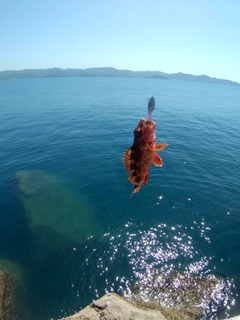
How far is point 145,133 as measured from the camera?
232 inches

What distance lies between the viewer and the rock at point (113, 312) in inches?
469

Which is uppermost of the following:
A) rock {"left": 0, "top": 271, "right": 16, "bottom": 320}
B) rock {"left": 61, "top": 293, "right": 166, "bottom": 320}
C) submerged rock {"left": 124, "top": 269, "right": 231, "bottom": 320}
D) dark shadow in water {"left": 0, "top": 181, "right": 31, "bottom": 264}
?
rock {"left": 61, "top": 293, "right": 166, "bottom": 320}

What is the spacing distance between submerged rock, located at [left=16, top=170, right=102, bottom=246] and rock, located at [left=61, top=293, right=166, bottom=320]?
7.66 meters

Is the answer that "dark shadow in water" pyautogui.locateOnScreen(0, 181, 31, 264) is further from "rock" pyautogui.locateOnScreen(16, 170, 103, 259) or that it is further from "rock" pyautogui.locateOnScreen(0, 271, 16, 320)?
"rock" pyautogui.locateOnScreen(0, 271, 16, 320)

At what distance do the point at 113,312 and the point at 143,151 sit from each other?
1096cm

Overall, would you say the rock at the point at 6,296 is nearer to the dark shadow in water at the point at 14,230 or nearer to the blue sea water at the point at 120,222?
the blue sea water at the point at 120,222

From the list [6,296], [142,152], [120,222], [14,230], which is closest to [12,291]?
[6,296]

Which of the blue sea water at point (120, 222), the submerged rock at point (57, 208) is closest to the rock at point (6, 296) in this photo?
the blue sea water at point (120, 222)

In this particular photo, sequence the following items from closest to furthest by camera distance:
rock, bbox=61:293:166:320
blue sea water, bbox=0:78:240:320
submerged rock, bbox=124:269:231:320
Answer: rock, bbox=61:293:166:320 < submerged rock, bbox=124:269:231:320 < blue sea water, bbox=0:78:240:320

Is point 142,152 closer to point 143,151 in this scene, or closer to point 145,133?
point 143,151

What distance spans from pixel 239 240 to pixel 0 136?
49382 mm

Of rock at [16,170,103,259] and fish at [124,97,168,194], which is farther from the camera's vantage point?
rock at [16,170,103,259]

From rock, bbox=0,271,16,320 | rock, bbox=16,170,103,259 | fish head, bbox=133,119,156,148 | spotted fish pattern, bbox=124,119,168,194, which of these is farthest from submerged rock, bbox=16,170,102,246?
fish head, bbox=133,119,156,148

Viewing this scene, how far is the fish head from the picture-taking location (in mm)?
5819
